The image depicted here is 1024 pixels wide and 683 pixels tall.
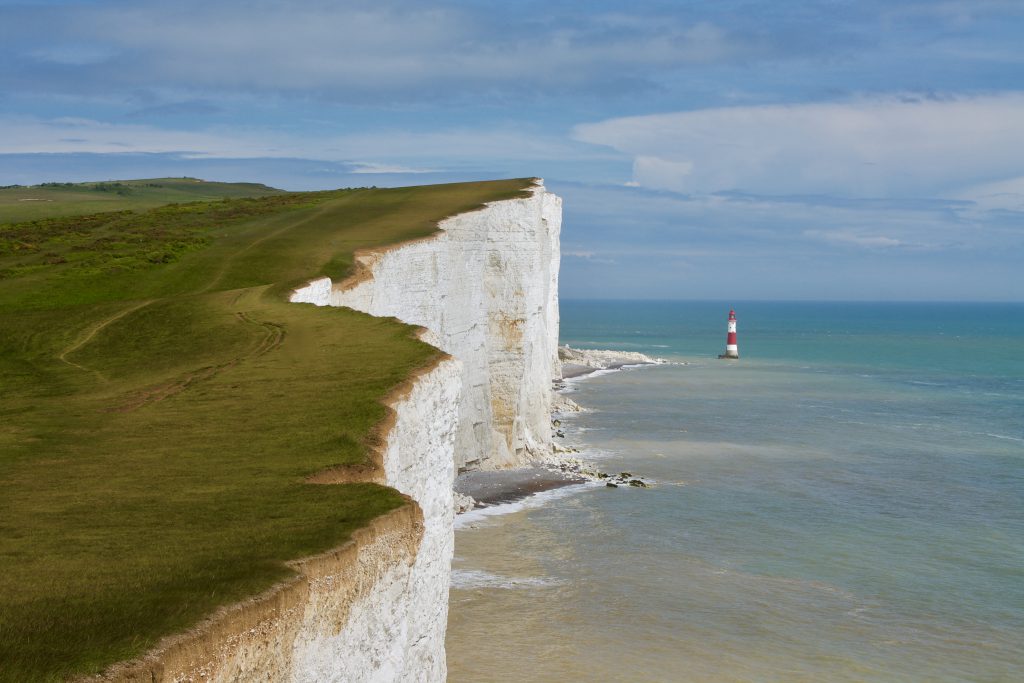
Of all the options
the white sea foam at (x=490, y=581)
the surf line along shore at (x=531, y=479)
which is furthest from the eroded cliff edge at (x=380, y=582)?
the white sea foam at (x=490, y=581)

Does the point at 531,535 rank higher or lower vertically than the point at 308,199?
lower

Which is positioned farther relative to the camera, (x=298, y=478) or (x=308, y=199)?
(x=308, y=199)

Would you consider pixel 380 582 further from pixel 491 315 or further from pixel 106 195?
pixel 106 195

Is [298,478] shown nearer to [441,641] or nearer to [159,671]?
[441,641]

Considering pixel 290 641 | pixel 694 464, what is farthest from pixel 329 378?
pixel 694 464

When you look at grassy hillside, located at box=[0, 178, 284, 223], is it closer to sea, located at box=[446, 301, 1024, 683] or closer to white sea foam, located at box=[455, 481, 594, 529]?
sea, located at box=[446, 301, 1024, 683]

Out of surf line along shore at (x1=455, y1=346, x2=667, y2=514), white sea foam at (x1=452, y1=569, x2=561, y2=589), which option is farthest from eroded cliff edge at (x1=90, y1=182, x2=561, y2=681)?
white sea foam at (x1=452, y1=569, x2=561, y2=589)

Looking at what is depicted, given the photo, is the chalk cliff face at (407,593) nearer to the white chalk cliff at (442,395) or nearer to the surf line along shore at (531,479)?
the white chalk cliff at (442,395)

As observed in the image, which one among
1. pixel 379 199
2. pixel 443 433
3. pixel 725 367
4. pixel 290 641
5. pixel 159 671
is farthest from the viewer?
pixel 725 367
